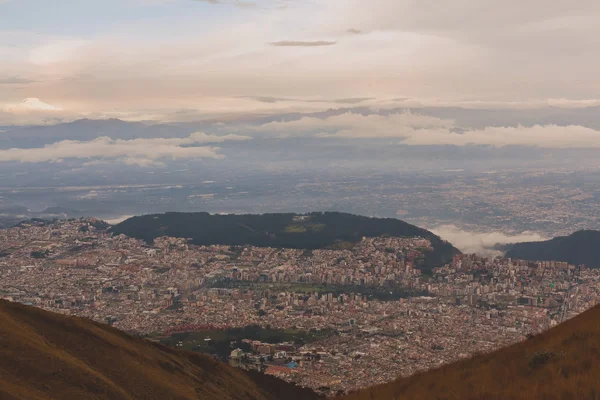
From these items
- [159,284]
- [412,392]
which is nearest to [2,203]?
[159,284]

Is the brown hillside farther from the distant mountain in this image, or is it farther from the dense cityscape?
the distant mountain

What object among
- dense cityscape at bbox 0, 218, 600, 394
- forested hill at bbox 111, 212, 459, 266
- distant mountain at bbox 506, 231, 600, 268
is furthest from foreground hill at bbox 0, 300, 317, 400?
distant mountain at bbox 506, 231, 600, 268

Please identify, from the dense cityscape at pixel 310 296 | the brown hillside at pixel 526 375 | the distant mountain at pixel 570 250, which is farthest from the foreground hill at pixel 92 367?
the distant mountain at pixel 570 250

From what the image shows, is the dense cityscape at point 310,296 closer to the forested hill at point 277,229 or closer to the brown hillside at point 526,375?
the forested hill at point 277,229

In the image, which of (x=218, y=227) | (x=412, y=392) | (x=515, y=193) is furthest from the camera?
(x=515, y=193)

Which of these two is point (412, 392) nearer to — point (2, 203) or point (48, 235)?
point (48, 235)

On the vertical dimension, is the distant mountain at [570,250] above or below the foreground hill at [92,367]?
below

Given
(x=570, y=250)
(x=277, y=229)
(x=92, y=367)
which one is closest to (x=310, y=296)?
(x=277, y=229)
